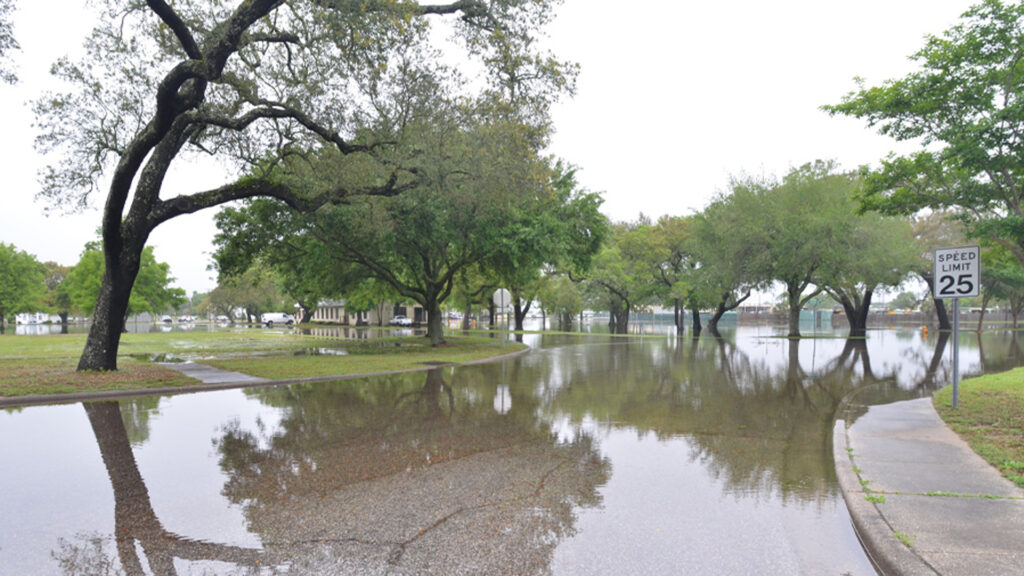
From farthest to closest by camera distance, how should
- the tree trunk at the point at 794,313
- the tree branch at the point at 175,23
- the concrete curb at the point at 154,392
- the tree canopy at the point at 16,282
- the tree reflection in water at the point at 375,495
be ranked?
1. the tree canopy at the point at 16,282
2. the tree trunk at the point at 794,313
3. the tree branch at the point at 175,23
4. the concrete curb at the point at 154,392
5. the tree reflection in water at the point at 375,495

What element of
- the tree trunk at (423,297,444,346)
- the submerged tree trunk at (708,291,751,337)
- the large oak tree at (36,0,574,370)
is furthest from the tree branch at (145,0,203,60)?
the submerged tree trunk at (708,291,751,337)

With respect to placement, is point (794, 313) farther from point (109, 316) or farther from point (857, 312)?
point (109, 316)

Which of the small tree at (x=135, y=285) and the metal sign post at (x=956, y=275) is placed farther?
the small tree at (x=135, y=285)

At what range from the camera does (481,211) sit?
947 inches

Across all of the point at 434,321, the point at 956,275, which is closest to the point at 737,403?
the point at 956,275

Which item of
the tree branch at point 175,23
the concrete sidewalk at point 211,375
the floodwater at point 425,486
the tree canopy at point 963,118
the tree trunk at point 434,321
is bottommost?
the floodwater at point 425,486

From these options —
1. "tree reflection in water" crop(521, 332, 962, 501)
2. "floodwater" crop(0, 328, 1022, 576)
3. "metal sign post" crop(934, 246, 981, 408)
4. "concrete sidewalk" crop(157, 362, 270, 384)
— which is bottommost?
"tree reflection in water" crop(521, 332, 962, 501)

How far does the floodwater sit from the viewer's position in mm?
4164

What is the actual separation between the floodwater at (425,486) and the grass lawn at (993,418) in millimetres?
1614

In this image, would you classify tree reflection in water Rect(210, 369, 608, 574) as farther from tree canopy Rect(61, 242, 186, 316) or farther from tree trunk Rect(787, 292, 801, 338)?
tree canopy Rect(61, 242, 186, 316)

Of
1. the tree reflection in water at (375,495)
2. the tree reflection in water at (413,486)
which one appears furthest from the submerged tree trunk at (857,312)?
the tree reflection in water at (375,495)

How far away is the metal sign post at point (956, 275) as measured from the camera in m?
9.21

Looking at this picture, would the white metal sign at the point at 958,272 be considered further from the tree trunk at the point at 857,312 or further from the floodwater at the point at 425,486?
the tree trunk at the point at 857,312

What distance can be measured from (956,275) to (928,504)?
6.44 m
